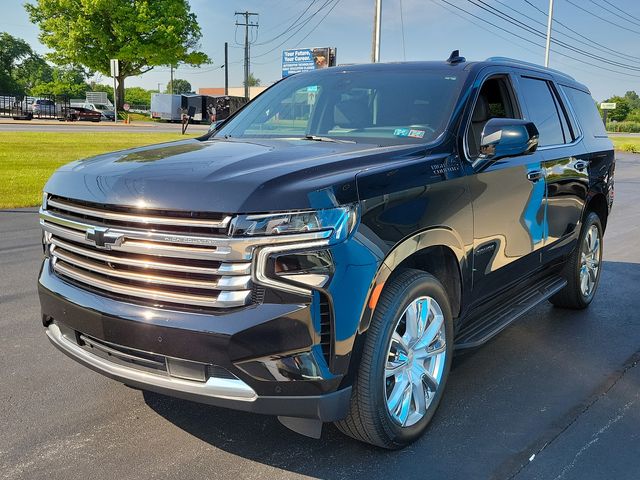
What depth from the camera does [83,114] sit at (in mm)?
47500

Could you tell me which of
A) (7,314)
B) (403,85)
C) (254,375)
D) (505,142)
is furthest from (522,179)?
(7,314)

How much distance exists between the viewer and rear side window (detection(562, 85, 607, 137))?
549cm

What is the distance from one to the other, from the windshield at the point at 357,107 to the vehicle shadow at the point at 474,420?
1.62 meters

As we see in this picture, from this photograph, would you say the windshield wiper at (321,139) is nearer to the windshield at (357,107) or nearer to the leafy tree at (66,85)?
the windshield at (357,107)

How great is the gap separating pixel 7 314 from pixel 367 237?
3.65 m

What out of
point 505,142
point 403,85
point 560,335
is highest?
point 403,85

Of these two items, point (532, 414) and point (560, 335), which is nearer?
point (532, 414)

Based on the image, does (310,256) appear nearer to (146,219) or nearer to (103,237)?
(146,219)

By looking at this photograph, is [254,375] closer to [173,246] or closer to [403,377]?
[173,246]

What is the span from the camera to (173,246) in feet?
8.47

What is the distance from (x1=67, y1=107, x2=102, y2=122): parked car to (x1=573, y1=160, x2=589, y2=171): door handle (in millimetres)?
46828

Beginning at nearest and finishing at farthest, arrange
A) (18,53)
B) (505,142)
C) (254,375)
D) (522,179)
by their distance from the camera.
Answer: (254,375)
(505,142)
(522,179)
(18,53)

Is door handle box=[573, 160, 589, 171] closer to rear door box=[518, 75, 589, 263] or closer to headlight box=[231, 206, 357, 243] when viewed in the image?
rear door box=[518, 75, 589, 263]

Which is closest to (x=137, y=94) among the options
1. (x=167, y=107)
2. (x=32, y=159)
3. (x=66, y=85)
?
(x=66, y=85)
